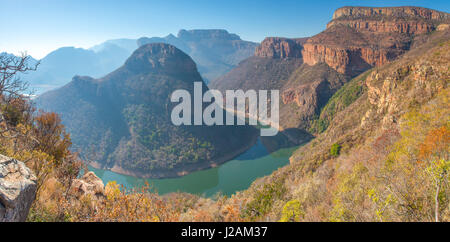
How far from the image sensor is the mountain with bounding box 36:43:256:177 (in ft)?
154

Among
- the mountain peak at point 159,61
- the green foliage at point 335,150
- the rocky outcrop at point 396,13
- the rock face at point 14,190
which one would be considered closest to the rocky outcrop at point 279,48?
the rocky outcrop at point 396,13

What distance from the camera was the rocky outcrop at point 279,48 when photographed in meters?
108

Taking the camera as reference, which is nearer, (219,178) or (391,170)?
(391,170)

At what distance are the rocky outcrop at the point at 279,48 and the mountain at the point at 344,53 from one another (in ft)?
42.1

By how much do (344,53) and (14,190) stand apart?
267ft

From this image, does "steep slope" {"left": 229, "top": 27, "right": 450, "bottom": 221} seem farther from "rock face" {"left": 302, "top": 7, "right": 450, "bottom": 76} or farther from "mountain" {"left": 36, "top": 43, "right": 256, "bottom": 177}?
"rock face" {"left": 302, "top": 7, "right": 450, "bottom": 76}

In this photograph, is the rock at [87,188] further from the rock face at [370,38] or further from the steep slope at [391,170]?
the rock face at [370,38]

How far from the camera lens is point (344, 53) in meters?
69.0

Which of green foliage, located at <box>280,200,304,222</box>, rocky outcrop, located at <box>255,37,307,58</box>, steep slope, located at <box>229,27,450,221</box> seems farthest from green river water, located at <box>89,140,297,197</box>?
rocky outcrop, located at <box>255,37,307,58</box>

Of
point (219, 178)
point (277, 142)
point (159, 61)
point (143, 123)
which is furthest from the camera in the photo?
point (159, 61)

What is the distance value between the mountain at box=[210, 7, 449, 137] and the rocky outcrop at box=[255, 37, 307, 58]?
12.8 metres

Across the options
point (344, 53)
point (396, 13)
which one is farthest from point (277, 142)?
point (396, 13)

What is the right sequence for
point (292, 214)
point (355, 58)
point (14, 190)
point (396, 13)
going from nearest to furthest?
point (14, 190) → point (292, 214) → point (355, 58) → point (396, 13)

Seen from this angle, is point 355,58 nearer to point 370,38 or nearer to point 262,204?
point 370,38
